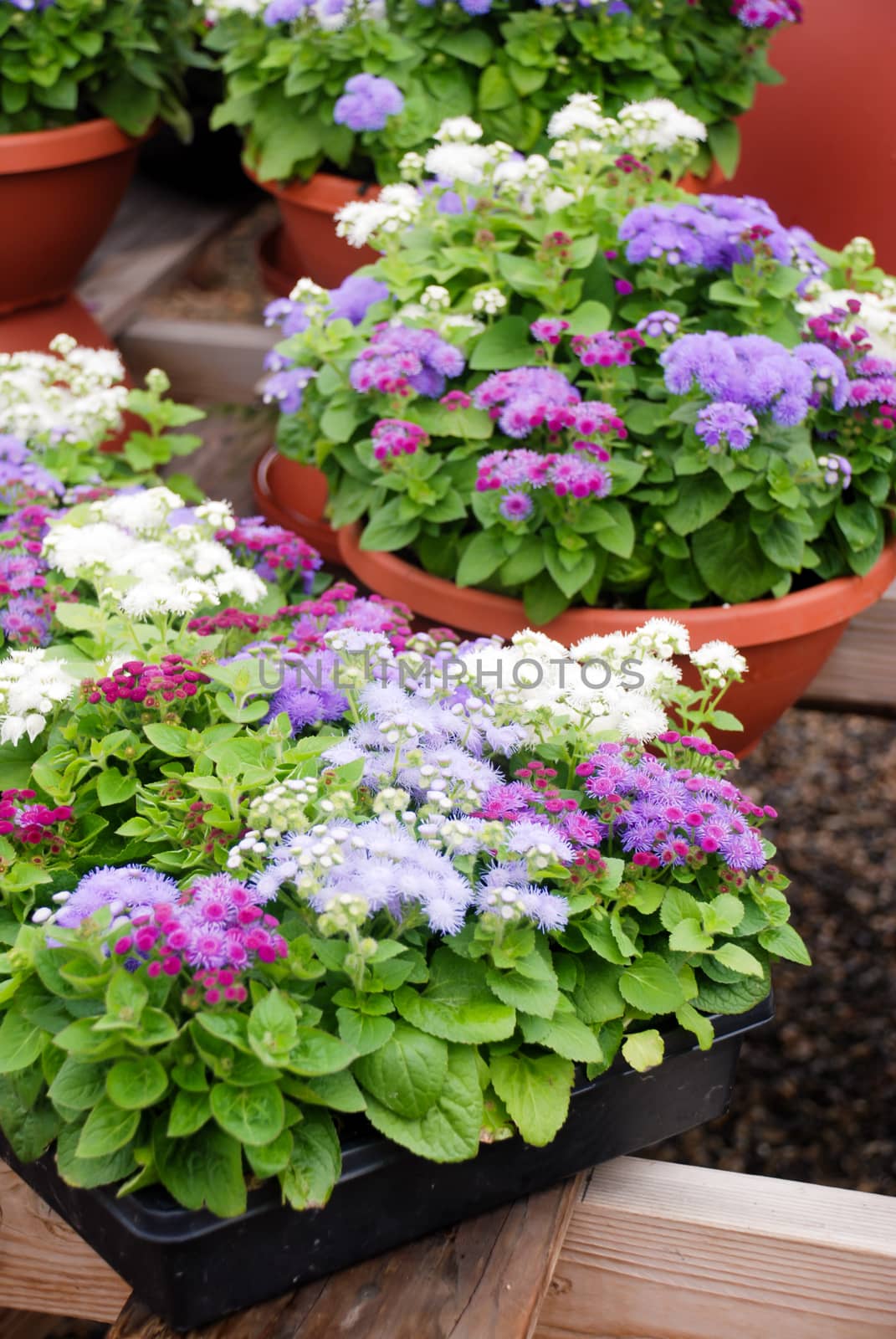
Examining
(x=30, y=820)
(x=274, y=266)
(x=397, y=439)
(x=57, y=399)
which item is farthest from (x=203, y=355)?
(x=30, y=820)

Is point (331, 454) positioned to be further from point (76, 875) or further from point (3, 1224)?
point (3, 1224)

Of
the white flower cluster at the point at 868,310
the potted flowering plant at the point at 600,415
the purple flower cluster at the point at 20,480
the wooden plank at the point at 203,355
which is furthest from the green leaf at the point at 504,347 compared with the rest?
the wooden plank at the point at 203,355

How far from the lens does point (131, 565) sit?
1.44 m

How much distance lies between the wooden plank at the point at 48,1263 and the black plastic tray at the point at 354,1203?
9 cm

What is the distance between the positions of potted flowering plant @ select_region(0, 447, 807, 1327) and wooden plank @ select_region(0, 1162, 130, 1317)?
0.12 m

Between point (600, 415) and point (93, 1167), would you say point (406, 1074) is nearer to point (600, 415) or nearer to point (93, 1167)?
point (93, 1167)

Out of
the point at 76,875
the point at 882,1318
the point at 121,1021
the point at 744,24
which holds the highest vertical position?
the point at 744,24

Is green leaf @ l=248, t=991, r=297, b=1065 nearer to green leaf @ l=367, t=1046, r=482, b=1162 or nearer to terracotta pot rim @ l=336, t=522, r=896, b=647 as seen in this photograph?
green leaf @ l=367, t=1046, r=482, b=1162

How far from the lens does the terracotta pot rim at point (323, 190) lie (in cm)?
220

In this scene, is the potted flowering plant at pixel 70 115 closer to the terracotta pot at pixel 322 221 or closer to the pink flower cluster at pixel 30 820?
the terracotta pot at pixel 322 221

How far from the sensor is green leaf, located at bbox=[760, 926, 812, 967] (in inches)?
45.4

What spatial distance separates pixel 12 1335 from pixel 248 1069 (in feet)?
3.68

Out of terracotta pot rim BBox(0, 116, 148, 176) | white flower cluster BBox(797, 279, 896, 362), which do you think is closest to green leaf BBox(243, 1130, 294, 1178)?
white flower cluster BBox(797, 279, 896, 362)

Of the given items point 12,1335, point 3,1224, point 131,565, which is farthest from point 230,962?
point 12,1335
